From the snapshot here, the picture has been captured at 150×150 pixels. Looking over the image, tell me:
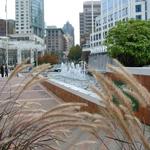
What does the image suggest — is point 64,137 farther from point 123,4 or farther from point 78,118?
point 123,4

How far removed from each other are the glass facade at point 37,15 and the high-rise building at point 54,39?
15950 mm

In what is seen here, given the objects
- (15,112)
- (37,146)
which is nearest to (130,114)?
(37,146)

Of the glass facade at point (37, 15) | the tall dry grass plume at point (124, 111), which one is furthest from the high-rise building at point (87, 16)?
the tall dry grass plume at point (124, 111)

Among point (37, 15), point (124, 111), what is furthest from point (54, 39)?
point (124, 111)

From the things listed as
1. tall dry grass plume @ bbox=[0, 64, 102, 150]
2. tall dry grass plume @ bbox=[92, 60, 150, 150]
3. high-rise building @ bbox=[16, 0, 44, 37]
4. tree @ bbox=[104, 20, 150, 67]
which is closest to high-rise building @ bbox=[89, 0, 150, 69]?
high-rise building @ bbox=[16, 0, 44, 37]

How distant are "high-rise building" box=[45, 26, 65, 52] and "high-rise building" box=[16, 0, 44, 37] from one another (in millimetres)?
16307

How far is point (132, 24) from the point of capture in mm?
22375

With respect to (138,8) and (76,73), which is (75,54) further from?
(76,73)

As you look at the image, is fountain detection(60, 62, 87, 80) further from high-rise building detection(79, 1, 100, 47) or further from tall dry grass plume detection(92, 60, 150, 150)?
high-rise building detection(79, 1, 100, 47)

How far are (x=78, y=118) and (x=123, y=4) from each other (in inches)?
3649

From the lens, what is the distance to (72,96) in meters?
12.1

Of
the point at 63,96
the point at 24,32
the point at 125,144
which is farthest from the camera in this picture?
the point at 24,32

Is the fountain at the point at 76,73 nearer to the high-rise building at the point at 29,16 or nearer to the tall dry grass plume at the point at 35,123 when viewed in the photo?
the tall dry grass plume at the point at 35,123

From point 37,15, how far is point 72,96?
269 feet
